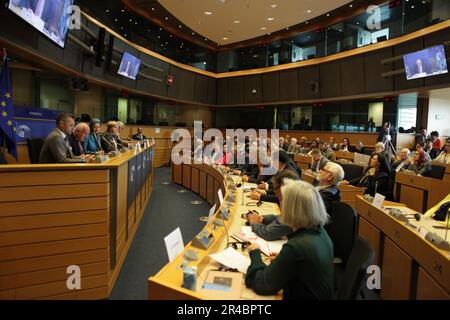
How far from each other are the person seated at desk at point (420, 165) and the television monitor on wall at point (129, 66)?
7720mm

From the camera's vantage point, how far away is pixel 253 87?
13180 millimetres


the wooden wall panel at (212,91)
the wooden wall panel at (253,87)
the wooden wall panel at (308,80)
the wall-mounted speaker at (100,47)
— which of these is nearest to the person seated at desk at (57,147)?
the wall-mounted speaker at (100,47)

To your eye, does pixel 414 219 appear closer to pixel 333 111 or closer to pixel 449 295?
pixel 449 295

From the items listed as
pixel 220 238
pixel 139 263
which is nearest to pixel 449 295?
pixel 220 238

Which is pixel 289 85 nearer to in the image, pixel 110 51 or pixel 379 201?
pixel 110 51

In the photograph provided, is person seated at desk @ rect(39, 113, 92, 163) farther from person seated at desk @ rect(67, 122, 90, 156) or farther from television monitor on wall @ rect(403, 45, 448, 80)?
television monitor on wall @ rect(403, 45, 448, 80)

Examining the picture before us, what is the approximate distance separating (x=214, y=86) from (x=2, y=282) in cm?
1286

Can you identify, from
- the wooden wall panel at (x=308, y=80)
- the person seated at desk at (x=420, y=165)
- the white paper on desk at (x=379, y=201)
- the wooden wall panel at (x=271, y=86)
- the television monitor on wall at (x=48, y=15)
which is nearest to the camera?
the white paper on desk at (x=379, y=201)

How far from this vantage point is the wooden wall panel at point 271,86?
12.4 metres

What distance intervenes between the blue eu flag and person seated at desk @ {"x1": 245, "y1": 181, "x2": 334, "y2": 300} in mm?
3912

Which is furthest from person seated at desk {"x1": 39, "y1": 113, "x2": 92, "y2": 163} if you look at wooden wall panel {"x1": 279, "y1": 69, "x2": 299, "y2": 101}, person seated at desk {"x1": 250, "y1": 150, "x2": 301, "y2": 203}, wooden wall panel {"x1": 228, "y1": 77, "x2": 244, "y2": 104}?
wooden wall panel {"x1": 228, "y1": 77, "x2": 244, "y2": 104}

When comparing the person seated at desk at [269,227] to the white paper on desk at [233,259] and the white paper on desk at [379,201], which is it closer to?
the white paper on desk at [233,259]

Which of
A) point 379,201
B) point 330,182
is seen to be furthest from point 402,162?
point 330,182

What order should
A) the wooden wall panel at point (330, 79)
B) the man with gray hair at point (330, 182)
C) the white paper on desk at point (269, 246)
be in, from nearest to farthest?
the white paper on desk at point (269, 246) < the man with gray hair at point (330, 182) < the wooden wall panel at point (330, 79)
